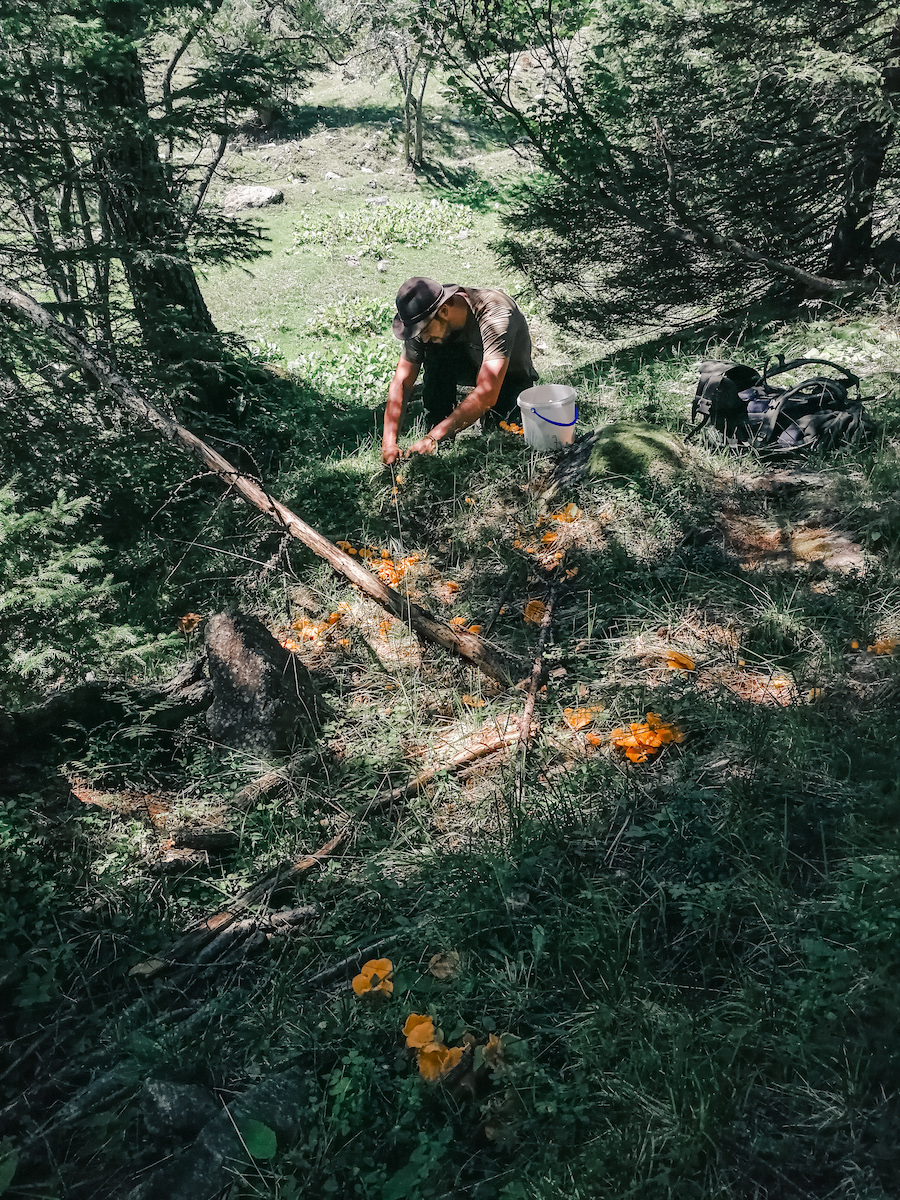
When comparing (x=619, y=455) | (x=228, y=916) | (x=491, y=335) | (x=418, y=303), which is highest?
(x=418, y=303)

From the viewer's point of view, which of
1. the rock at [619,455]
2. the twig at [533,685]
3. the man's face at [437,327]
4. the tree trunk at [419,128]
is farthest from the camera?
the tree trunk at [419,128]

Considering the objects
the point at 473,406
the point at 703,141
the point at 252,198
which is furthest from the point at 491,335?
the point at 252,198

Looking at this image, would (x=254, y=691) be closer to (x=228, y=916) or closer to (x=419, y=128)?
(x=228, y=916)

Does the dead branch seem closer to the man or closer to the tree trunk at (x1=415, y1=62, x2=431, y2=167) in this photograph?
the man

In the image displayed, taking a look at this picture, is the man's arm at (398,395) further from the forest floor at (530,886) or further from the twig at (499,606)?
the twig at (499,606)

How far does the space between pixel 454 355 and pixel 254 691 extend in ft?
10.2

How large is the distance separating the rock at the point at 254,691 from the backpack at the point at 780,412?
8.92ft

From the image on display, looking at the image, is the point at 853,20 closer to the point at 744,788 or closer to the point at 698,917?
the point at 744,788

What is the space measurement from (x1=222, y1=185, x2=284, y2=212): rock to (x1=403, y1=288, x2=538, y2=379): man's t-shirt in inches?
527

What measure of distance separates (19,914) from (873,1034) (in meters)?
2.38

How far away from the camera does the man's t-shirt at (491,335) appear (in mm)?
4680

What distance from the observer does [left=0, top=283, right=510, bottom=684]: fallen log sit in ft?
11.0

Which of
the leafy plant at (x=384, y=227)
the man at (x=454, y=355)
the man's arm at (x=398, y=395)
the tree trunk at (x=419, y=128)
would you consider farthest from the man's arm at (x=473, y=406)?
the tree trunk at (x=419, y=128)

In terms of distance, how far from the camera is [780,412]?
410 centimetres
